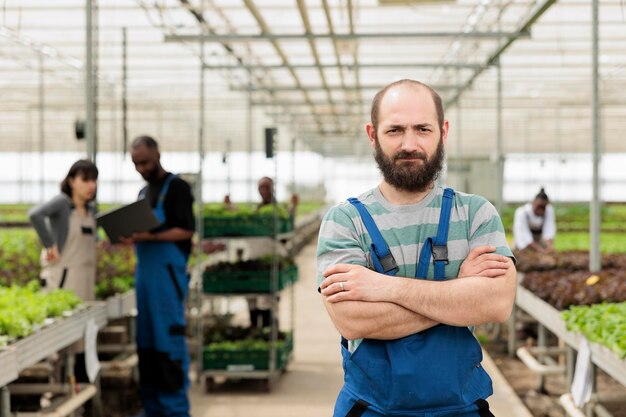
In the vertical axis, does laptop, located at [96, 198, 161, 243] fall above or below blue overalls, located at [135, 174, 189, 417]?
above

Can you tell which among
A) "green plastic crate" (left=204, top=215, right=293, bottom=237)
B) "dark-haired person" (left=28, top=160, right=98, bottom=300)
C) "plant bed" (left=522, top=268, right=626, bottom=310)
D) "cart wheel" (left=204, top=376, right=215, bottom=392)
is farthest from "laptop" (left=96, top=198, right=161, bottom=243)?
"plant bed" (left=522, top=268, right=626, bottom=310)

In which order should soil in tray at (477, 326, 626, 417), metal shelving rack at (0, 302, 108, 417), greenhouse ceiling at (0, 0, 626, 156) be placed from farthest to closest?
greenhouse ceiling at (0, 0, 626, 156) → soil in tray at (477, 326, 626, 417) → metal shelving rack at (0, 302, 108, 417)

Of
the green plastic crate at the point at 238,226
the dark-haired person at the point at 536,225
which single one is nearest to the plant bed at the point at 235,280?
the green plastic crate at the point at 238,226

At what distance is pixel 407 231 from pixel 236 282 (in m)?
4.34

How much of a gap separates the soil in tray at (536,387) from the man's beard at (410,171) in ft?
12.6

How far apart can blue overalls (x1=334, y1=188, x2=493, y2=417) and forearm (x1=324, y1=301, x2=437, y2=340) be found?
26 millimetres

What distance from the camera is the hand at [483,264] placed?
194 centimetres

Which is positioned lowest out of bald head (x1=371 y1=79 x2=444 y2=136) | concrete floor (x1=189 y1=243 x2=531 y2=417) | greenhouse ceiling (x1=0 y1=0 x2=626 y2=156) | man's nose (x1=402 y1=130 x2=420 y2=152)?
concrete floor (x1=189 y1=243 x2=531 y2=417)

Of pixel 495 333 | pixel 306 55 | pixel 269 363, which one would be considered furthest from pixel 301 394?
pixel 306 55

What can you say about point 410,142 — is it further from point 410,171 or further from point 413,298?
point 413,298

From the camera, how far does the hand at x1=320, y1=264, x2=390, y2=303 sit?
6.31 feet

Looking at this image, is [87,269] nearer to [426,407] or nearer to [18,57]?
[426,407]

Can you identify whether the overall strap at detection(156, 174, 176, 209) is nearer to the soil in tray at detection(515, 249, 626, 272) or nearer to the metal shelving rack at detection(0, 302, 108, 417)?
the metal shelving rack at detection(0, 302, 108, 417)

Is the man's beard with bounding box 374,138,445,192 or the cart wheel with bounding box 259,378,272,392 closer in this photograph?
the man's beard with bounding box 374,138,445,192
